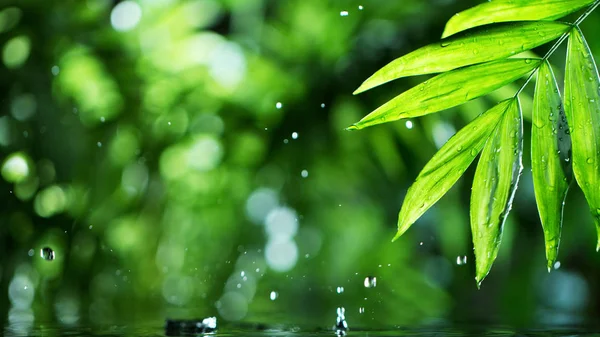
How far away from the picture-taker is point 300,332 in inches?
41.1

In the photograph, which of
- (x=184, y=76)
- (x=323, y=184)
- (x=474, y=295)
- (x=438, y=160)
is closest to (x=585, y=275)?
(x=474, y=295)

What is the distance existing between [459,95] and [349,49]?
4.08 ft

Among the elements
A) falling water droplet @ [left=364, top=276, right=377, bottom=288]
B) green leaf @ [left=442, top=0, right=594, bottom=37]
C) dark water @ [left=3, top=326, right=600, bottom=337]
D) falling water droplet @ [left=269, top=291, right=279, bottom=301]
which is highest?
green leaf @ [left=442, top=0, right=594, bottom=37]

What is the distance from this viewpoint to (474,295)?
217 cm

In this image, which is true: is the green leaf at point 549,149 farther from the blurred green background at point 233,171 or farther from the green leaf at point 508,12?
the blurred green background at point 233,171

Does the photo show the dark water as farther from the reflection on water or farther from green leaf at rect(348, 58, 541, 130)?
green leaf at rect(348, 58, 541, 130)

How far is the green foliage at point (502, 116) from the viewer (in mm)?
613

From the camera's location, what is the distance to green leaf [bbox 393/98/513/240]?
24.3 inches

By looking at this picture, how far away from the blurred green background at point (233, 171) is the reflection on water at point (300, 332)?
618mm

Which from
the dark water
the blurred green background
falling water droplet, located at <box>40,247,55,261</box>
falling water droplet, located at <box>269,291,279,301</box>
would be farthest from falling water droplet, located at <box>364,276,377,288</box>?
falling water droplet, located at <box>40,247,55,261</box>

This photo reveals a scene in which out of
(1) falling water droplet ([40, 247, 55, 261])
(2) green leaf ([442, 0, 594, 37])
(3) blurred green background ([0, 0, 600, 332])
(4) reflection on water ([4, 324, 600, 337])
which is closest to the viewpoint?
(2) green leaf ([442, 0, 594, 37])

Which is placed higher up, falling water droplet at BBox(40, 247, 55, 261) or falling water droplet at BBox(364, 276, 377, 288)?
falling water droplet at BBox(40, 247, 55, 261)

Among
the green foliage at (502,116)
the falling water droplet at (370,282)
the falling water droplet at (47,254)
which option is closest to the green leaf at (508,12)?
the green foliage at (502,116)

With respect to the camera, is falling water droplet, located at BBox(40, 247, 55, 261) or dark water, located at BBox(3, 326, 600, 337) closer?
dark water, located at BBox(3, 326, 600, 337)
